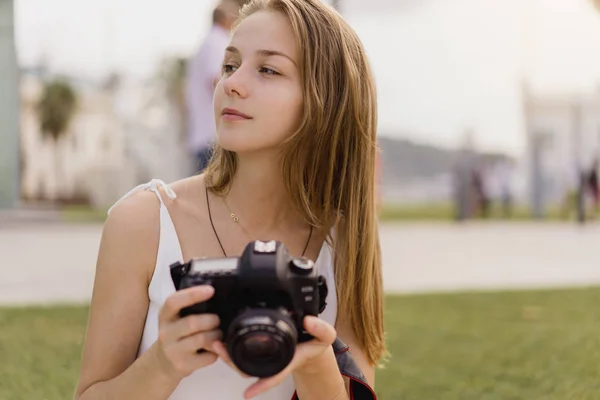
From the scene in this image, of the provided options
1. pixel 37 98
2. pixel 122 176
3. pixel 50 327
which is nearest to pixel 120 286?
pixel 50 327

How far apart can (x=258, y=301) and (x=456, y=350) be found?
9.57 ft

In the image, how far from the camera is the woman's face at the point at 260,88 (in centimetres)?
173

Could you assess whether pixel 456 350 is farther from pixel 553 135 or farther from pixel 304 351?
pixel 553 135

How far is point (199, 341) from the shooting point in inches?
53.5

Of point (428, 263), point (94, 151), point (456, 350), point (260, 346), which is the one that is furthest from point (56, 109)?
point (260, 346)

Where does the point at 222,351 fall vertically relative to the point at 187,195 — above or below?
below

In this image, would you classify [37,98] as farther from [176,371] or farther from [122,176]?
[176,371]

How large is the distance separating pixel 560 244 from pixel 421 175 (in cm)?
2016

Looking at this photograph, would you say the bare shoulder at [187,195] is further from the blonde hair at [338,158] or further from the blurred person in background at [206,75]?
the blurred person in background at [206,75]

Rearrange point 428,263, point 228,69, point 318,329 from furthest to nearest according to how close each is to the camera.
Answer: point 428,263, point 228,69, point 318,329

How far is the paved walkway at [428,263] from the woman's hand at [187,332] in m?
4.16

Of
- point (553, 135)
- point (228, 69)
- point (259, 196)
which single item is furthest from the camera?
point (553, 135)

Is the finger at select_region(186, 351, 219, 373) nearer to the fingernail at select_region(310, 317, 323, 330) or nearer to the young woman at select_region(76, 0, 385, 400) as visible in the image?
→ the young woman at select_region(76, 0, 385, 400)

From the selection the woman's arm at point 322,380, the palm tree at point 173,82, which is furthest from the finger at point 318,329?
the palm tree at point 173,82
